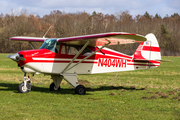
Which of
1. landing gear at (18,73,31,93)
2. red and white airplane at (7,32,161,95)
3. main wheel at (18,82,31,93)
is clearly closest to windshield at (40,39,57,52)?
red and white airplane at (7,32,161,95)

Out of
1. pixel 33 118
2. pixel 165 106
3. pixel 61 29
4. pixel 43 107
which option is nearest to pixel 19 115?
pixel 33 118

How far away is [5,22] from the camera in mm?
104875

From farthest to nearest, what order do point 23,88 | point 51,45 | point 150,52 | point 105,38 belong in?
point 150,52 → point 51,45 → point 23,88 → point 105,38

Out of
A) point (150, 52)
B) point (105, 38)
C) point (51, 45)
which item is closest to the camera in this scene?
point (105, 38)

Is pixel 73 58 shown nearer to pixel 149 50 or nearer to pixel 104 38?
pixel 104 38

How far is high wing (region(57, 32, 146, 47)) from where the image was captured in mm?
8664

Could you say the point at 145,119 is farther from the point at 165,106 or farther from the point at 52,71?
the point at 52,71

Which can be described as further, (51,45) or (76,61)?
(76,61)

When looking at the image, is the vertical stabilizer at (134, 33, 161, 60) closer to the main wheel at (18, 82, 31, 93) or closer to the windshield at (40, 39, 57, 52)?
the windshield at (40, 39, 57, 52)

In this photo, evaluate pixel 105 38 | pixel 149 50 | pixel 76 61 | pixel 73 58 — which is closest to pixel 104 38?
pixel 105 38

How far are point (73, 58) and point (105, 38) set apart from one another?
172 cm

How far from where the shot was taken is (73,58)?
9891 millimetres

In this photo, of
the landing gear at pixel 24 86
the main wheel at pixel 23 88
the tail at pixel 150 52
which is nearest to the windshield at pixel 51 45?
the landing gear at pixel 24 86

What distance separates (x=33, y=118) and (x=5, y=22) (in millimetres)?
107582
